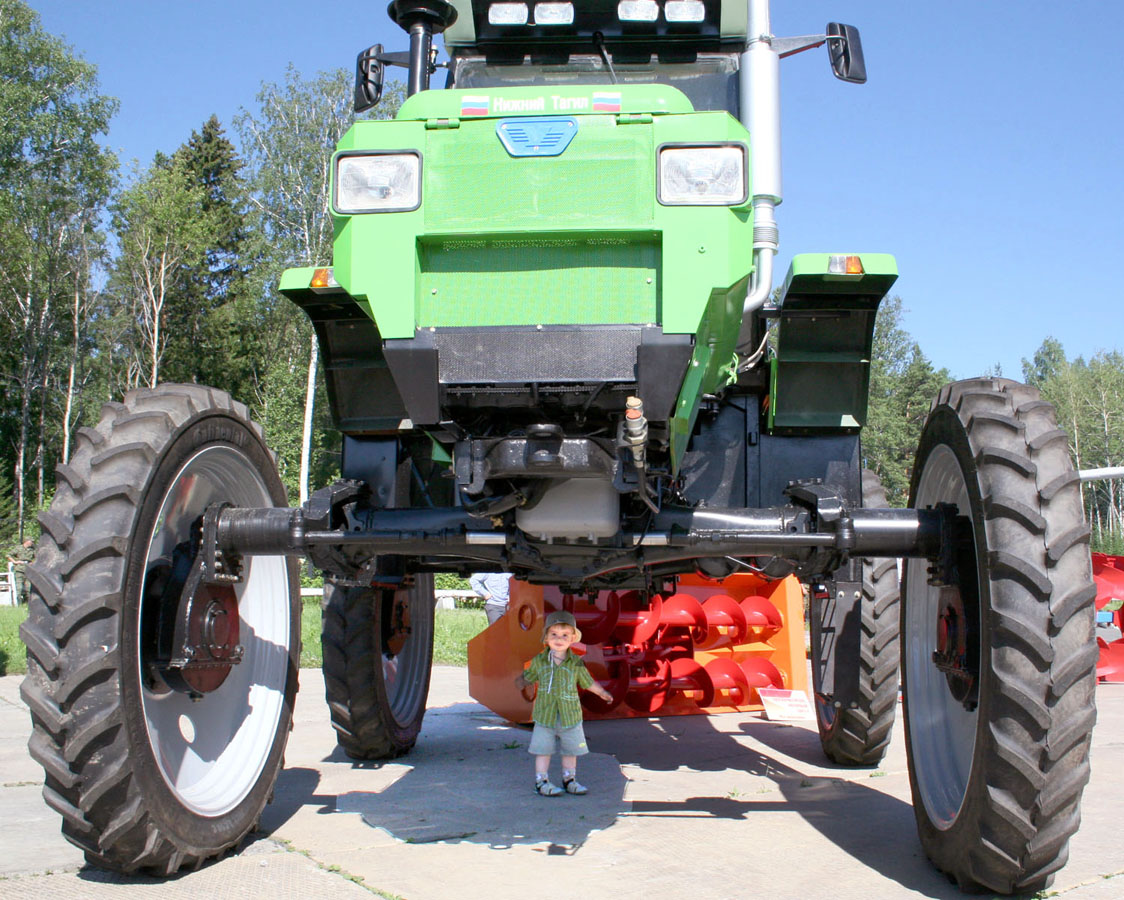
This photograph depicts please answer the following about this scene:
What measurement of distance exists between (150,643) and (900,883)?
258cm

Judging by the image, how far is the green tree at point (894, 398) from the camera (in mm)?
46500

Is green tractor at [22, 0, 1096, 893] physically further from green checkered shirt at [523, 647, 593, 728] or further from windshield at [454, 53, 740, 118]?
green checkered shirt at [523, 647, 593, 728]

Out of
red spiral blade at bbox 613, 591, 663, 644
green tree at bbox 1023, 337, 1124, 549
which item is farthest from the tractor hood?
green tree at bbox 1023, 337, 1124, 549

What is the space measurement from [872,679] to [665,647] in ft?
7.73

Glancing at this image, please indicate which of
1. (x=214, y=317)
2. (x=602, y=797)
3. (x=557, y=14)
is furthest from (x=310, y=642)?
(x=214, y=317)

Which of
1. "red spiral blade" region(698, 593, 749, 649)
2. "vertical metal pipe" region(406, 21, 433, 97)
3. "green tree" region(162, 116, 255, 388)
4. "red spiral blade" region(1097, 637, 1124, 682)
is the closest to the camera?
"vertical metal pipe" region(406, 21, 433, 97)

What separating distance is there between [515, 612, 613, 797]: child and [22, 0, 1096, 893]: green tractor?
39.2 inches

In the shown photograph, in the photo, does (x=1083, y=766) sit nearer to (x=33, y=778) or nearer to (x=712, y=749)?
(x=712, y=749)

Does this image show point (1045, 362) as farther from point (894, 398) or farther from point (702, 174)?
point (702, 174)

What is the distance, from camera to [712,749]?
241 inches

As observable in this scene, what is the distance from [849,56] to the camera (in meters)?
4.48

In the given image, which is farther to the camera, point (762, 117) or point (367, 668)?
point (367, 668)

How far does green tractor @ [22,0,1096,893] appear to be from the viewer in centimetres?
305

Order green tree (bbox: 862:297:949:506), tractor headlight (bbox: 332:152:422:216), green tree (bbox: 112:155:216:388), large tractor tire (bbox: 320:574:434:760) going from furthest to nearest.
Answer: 1. green tree (bbox: 862:297:949:506)
2. green tree (bbox: 112:155:216:388)
3. large tractor tire (bbox: 320:574:434:760)
4. tractor headlight (bbox: 332:152:422:216)
